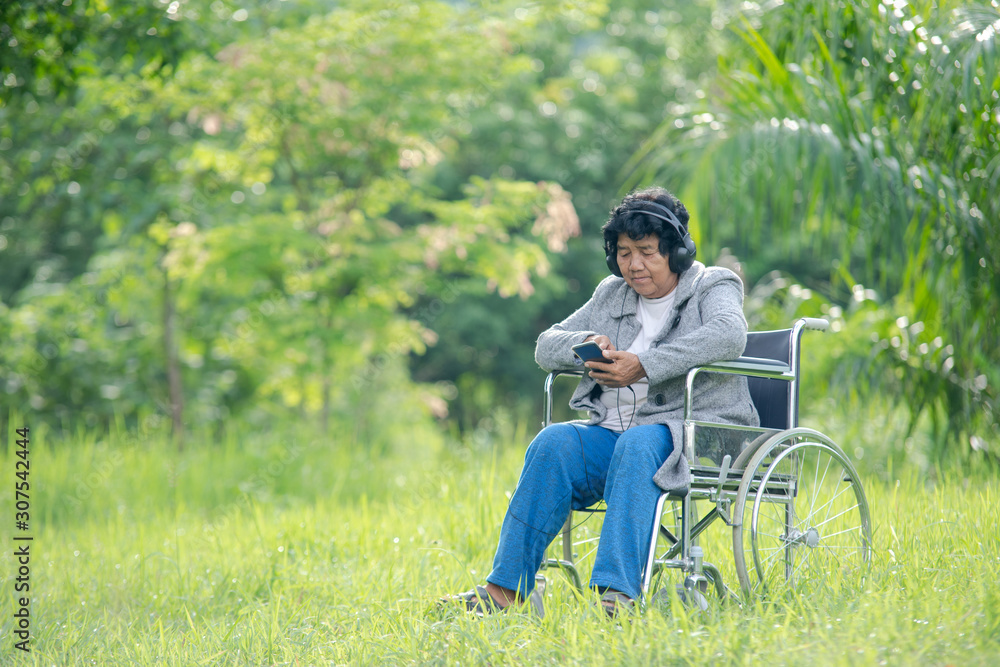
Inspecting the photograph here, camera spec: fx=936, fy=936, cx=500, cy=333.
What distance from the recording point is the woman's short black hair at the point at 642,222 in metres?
2.73

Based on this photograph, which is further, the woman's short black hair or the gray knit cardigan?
the woman's short black hair

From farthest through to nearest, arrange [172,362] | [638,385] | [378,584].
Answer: [172,362] < [378,584] < [638,385]

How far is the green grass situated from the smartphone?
0.66 metres

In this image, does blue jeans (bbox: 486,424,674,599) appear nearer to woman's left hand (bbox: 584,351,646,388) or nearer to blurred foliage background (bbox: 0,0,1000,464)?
woman's left hand (bbox: 584,351,646,388)

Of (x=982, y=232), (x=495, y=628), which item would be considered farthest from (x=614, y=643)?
(x=982, y=232)

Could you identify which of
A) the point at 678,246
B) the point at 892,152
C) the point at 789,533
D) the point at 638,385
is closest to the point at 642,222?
the point at 678,246

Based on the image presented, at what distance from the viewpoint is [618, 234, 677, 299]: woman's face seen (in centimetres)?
276

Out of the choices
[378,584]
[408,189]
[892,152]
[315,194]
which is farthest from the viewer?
[315,194]

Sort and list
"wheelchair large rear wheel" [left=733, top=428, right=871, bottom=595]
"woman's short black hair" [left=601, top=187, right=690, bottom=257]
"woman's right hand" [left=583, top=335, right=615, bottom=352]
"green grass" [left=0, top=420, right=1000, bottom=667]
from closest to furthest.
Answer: "green grass" [left=0, top=420, right=1000, bottom=667] → "wheelchair large rear wheel" [left=733, top=428, right=871, bottom=595] → "woman's right hand" [left=583, top=335, right=615, bottom=352] → "woman's short black hair" [left=601, top=187, right=690, bottom=257]

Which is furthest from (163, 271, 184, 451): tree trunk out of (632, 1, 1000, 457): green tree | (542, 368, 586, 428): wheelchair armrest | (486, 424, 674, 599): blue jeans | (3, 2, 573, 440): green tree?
(486, 424, 674, 599): blue jeans

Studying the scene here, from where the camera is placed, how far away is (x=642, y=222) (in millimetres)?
2730

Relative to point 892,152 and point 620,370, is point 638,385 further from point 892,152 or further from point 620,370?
point 892,152

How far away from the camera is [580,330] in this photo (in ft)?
9.58

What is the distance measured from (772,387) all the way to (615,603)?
94cm
